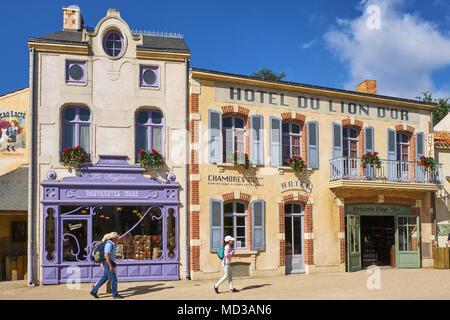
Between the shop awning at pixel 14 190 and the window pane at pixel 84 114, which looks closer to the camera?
the shop awning at pixel 14 190

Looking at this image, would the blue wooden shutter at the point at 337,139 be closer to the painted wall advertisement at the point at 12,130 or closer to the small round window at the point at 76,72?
the small round window at the point at 76,72

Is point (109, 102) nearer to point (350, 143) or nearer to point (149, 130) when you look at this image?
point (149, 130)

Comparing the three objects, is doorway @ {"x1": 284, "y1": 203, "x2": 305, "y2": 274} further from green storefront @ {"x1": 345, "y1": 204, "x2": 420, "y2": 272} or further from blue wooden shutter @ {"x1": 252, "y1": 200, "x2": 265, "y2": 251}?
green storefront @ {"x1": 345, "y1": 204, "x2": 420, "y2": 272}

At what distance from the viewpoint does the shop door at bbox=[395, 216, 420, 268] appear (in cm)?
1792

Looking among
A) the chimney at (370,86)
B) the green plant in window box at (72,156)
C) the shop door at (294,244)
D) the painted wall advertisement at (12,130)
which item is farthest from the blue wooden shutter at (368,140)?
the painted wall advertisement at (12,130)

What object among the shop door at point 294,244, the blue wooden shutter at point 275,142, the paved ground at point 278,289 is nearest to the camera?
the paved ground at point 278,289

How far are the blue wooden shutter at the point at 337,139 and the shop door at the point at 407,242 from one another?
3.66 m

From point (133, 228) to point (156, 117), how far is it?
11.9 ft

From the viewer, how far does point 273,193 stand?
16.0 m

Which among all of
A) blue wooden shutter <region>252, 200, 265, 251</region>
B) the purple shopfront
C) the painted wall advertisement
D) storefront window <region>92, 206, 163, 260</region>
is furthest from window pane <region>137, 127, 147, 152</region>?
the painted wall advertisement

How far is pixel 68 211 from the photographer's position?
13.9m

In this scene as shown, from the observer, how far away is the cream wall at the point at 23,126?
16047mm

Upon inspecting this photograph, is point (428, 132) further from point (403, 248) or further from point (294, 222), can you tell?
point (294, 222)

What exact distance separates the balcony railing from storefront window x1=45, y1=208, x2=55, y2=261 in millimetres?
9536
